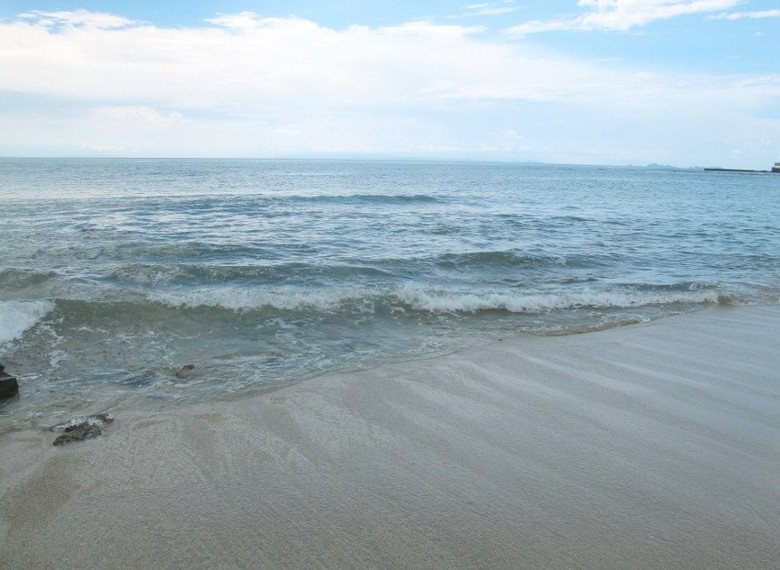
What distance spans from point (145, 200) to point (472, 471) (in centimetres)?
2947

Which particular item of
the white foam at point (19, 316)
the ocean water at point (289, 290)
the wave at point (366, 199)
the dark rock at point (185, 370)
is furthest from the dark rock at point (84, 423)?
the wave at point (366, 199)

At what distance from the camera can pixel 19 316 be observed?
8.28 m

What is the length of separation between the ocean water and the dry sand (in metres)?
1.14

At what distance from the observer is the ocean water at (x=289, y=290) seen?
6.64 m

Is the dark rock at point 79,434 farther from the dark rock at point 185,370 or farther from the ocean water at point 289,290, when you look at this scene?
the dark rock at point 185,370

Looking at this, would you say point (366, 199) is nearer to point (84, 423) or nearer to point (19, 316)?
point (19, 316)

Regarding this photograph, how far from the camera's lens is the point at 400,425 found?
4.91m

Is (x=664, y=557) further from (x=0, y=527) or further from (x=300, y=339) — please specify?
(x=300, y=339)

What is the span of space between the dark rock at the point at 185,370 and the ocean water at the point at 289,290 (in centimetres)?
11

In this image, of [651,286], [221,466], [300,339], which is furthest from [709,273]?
[221,466]

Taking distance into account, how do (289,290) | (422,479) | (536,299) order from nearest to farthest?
(422,479)
(536,299)
(289,290)

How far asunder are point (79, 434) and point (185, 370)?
186 cm

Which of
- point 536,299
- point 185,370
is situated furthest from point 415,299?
point 185,370

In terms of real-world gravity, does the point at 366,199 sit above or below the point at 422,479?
above
